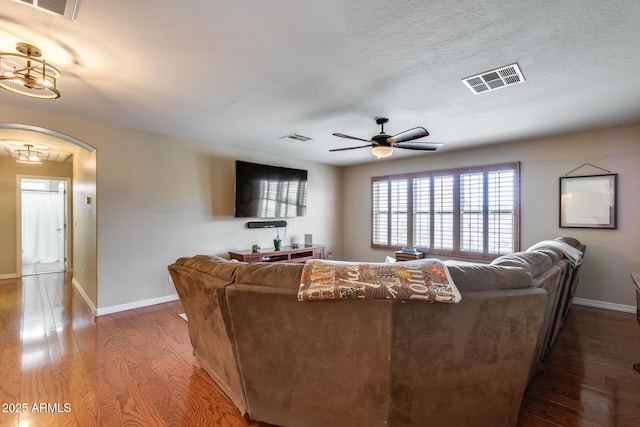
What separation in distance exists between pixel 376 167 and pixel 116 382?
5.69m

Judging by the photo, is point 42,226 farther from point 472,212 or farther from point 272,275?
point 472,212

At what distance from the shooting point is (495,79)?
2.53 meters

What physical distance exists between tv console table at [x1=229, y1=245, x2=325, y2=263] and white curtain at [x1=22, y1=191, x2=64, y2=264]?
16.2 ft

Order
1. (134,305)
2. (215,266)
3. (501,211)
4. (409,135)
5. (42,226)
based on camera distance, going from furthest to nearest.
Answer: (42,226)
(501,211)
(134,305)
(409,135)
(215,266)

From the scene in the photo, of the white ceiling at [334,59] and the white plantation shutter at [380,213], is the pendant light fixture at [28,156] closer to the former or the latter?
the white ceiling at [334,59]

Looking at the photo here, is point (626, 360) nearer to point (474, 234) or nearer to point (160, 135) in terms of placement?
point (474, 234)

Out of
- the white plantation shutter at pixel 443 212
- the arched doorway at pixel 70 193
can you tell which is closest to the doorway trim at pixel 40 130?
the arched doorway at pixel 70 193

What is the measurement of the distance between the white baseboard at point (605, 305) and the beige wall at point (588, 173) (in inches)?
1.7

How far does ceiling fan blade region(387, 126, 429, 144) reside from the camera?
302 centimetres

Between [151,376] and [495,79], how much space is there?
3854 mm

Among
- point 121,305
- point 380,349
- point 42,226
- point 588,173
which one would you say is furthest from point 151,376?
point 42,226

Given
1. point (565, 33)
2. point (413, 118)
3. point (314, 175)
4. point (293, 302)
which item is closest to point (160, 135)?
point (314, 175)

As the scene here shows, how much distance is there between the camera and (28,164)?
19.4 ft

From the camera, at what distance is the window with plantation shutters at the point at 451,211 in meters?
4.80
